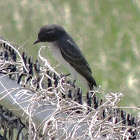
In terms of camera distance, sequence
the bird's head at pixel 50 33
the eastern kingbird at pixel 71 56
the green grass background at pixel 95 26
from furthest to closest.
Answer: the green grass background at pixel 95 26 < the eastern kingbird at pixel 71 56 < the bird's head at pixel 50 33

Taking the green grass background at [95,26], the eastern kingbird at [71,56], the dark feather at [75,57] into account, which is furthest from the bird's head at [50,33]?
the green grass background at [95,26]

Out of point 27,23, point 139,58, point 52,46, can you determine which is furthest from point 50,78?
point 27,23

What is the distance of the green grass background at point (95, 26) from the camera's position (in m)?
8.93

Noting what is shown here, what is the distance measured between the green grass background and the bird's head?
2.24 meters

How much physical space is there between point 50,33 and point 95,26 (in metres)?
3.55

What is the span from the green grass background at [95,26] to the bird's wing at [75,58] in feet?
5.98

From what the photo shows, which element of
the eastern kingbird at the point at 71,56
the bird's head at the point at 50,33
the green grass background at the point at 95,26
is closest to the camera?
the bird's head at the point at 50,33

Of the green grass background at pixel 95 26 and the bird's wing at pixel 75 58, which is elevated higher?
the green grass background at pixel 95 26

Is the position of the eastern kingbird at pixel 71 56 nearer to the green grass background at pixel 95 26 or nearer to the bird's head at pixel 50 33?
the bird's head at pixel 50 33

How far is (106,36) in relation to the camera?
9.45 meters

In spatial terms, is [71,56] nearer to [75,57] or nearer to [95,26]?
[75,57]

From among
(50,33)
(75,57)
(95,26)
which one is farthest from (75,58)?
(95,26)

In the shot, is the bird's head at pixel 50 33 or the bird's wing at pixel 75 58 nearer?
the bird's head at pixel 50 33

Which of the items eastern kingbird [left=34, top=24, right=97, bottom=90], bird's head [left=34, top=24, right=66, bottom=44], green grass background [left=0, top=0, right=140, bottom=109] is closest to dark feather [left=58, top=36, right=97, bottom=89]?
eastern kingbird [left=34, top=24, right=97, bottom=90]
